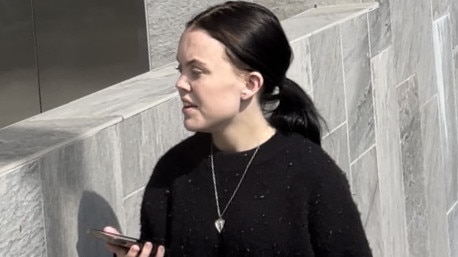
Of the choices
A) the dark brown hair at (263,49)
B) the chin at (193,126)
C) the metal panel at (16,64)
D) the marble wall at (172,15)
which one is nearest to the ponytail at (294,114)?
the dark brown hair at (263,49)

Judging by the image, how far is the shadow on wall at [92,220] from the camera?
11.5 ft

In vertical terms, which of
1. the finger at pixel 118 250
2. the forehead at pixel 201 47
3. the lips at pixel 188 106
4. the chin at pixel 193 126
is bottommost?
the finger at pixel 118 250

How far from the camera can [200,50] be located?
125 inches

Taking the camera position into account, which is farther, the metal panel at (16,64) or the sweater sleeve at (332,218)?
the metal panel at (16,64)

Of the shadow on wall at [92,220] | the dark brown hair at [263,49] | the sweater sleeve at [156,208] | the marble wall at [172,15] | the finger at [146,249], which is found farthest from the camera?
the marble wall at [172,15]

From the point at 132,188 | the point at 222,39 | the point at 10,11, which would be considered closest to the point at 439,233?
the point at 10,11

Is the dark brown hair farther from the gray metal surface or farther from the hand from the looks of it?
the gray metal surface

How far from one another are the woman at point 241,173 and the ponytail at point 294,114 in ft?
0.08

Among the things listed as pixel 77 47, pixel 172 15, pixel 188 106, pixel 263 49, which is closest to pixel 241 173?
pixel 188 106

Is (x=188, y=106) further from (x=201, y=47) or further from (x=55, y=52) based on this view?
(x=55, y=52)

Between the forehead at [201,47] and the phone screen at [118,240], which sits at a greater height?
the forehead at [201,47]

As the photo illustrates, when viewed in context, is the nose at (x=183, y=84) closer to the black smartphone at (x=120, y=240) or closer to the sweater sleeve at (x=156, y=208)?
the sweater sleeve at (x=156, y=208)

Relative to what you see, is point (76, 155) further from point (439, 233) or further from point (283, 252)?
point (439, 233)

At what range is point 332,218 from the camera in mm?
3166
